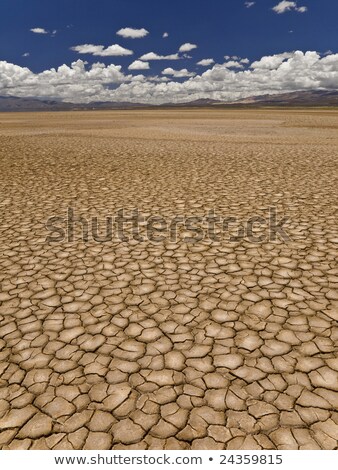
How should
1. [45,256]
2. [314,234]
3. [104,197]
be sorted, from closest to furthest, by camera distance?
1. [45,256]
2. [314,234]
3. [104,197]

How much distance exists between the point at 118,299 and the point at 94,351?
0.93m

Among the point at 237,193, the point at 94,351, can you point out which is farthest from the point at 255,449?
the point at 237,193

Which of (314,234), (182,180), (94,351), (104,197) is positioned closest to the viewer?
(94,351)

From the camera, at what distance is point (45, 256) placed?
541 cm

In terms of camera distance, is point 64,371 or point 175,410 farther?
point 64,371

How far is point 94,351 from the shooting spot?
11.0ft

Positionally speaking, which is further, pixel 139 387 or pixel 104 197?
pixel 104 197

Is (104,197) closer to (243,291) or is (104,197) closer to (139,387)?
(243,291)

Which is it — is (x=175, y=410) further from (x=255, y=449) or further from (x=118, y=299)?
(x=118, y=299)

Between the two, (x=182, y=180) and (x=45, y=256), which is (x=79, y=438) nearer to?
(x=45, y=256)

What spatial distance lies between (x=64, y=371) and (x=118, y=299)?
1.22 m

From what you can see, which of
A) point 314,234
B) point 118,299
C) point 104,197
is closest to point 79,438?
point 118,299

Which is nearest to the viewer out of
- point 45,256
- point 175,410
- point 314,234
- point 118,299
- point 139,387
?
point 175,410
